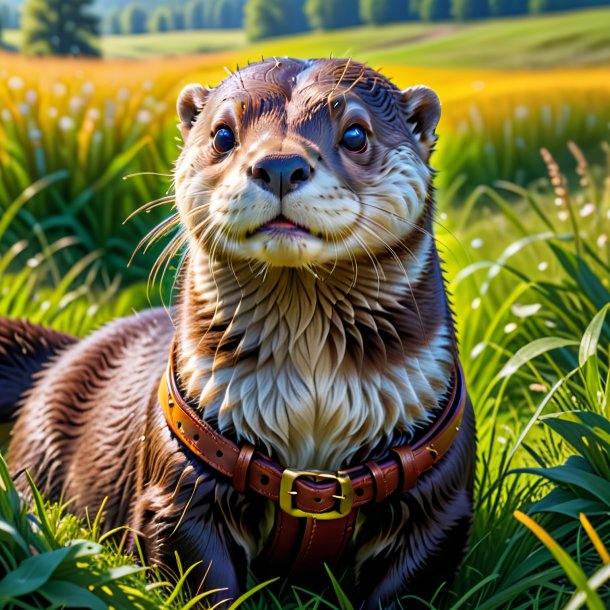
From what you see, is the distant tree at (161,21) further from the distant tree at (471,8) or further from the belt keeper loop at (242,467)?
the belt keeper loop at (242,467)

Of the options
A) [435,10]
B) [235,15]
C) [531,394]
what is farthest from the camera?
[235,15]

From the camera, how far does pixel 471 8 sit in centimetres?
718

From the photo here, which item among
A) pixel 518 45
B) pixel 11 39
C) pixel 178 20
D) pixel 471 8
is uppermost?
pixel 471 8

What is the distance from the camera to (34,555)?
6.69 ft

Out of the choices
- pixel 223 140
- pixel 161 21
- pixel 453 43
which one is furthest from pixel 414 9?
pixel 223 140

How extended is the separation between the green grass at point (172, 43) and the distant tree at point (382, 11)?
93 centimetres

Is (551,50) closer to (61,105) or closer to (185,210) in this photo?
(61,105)

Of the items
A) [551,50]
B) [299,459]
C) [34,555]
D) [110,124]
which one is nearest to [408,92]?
[299,459]

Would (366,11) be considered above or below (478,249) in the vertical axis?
above

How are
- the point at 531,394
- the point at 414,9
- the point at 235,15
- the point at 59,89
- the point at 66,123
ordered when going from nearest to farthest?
the point at 531,394, the point at 66,123, the point at 59,89, the point at 414,9, the point at 235,15

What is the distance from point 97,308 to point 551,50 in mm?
3719

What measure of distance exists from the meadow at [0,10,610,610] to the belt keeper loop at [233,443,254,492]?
0.75 ft

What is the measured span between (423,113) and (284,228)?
57 cm

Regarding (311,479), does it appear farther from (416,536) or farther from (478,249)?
(478,249)
